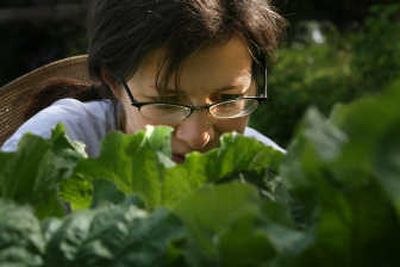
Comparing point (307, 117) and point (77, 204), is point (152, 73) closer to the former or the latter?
point (77, 204)

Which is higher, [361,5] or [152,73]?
[152,73]

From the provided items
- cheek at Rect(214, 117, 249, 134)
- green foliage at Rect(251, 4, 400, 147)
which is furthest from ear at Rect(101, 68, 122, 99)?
green foliage at Rect(251, 4, 400, 147)

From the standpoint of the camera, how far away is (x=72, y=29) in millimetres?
8359

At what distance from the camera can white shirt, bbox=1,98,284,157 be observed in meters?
1.84

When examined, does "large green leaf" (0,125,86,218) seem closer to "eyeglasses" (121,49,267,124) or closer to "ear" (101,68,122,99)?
"eyeglasses" (121,49,267,124)

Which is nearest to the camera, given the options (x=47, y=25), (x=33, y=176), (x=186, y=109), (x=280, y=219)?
(x=280, y=219)

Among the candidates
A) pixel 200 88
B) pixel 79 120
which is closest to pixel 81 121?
pixel 79 120

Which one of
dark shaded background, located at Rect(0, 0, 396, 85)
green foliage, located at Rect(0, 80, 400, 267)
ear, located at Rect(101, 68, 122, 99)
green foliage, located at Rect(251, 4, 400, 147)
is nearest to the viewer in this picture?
green foliage, located at Rect(0, 80, 400, 267)

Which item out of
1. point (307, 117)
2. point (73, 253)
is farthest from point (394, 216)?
point (73, 253)

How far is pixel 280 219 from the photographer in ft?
1.84

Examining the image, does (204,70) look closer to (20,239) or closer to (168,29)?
(168,29)

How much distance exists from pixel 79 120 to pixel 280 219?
141 centimetres

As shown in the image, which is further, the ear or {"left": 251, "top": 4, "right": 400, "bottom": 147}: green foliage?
{"left": 251, "top": 4, "right": 400, "bottom": 147}: green foliage

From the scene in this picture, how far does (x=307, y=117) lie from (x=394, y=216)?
0.08 meters
